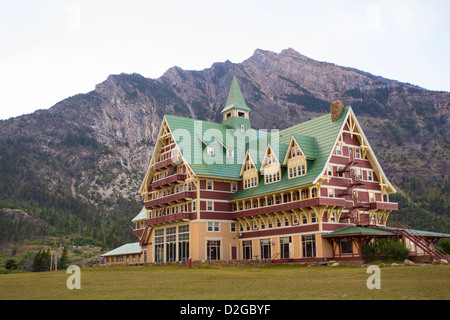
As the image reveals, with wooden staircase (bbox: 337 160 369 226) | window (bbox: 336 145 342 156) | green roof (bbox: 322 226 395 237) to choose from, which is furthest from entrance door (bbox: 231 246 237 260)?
window (bbox: 336 145 342 156)

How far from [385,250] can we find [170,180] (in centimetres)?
3535

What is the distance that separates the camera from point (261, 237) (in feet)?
219

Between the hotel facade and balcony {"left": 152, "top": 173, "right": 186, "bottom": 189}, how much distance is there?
0.17m

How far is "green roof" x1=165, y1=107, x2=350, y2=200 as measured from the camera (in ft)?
202

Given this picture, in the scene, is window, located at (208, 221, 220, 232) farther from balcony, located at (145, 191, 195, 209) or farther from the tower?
the tower

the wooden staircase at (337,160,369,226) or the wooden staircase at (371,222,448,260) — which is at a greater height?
the wooden staircase at (337,160,369,226)

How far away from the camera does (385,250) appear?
52.0 m

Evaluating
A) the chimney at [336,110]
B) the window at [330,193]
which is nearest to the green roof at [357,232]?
the window at [330,193]

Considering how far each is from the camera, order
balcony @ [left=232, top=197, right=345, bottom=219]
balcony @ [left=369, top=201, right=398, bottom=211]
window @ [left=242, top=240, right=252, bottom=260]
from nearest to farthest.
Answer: balcony @ [left=232, top=197, right=345, bottom=219]
balcony @ [left=369, top=201, right=398, bottom=211]
window @ [left=242, top=240, right=252, bottom=260]

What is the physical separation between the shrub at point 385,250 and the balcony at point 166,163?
3268 centimetres

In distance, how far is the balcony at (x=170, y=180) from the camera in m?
71.9

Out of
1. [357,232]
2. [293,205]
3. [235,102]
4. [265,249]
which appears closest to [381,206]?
[357,232]
